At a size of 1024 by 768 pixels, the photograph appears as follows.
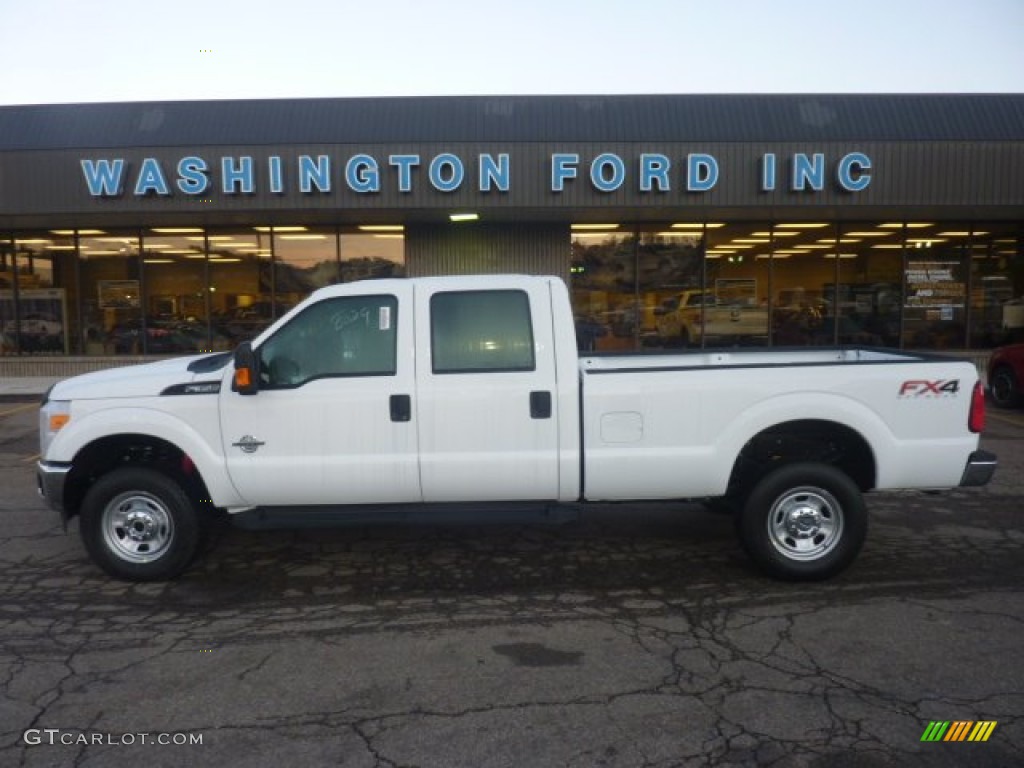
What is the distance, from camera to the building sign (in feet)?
49.5

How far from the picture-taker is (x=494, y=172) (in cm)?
1505

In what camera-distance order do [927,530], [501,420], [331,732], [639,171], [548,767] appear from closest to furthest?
[548,767] < [331,732] < [501,420] < [927,530] < [639,171]

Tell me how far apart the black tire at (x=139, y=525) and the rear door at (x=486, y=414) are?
1599mm

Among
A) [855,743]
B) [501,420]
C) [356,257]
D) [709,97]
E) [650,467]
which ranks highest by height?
[709,97]

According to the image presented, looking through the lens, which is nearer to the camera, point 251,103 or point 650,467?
point 650,467

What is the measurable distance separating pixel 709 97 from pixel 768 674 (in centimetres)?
1528

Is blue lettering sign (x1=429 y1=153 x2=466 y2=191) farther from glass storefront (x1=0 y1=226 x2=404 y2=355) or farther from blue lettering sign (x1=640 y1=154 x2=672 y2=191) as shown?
blue lettering sign (x1=640 y1=154 x2=672 y2=191)

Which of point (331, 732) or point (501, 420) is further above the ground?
point (501, 420)

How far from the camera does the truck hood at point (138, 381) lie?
5.29m

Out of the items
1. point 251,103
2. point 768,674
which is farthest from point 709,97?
point 768,674

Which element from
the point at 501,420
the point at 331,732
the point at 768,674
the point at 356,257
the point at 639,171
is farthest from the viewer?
the point at 356,257

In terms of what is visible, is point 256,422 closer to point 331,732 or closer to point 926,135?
point 331,732

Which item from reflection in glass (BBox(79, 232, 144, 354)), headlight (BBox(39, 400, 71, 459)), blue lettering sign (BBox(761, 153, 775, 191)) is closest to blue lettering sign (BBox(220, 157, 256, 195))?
reflection in glass (BBox(79, 232, 144, 354))

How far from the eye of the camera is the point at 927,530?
6.63 meters
